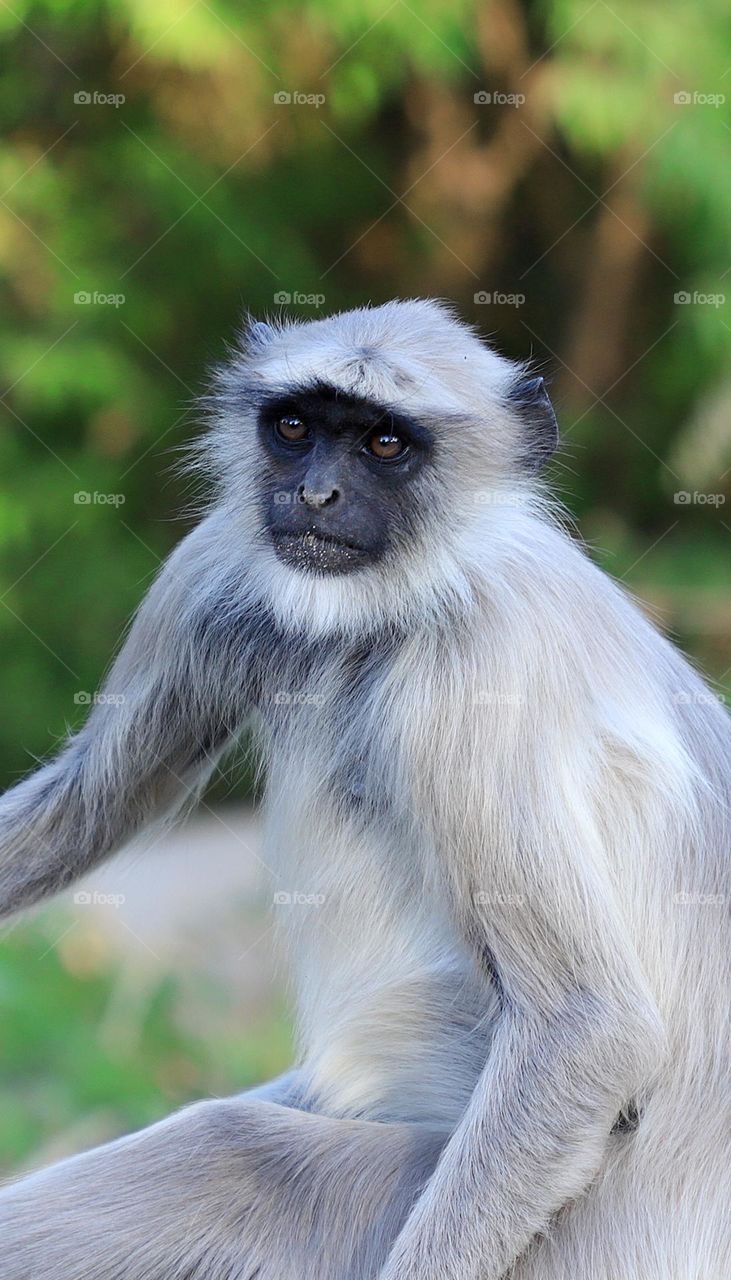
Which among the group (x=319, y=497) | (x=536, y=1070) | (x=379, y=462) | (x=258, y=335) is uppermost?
(x=258, y=335)

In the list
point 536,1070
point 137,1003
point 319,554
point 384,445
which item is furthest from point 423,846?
point 137,1003

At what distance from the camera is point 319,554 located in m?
3.18

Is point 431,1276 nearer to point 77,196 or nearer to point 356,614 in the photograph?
point 356,614

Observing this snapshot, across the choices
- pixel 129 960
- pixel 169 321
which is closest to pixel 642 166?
pixel 169 321

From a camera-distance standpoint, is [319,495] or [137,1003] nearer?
[319,495]

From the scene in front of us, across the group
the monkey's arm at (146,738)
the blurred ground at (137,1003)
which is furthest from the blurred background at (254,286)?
the monkey's arm at (146,738)

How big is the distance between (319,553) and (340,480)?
0.16 meters

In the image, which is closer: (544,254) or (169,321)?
(169,321)

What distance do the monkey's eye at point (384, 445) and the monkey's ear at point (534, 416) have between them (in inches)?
16.0

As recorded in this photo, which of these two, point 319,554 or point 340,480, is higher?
point 340,480

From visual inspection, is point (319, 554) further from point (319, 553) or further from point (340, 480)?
point (340, 480)

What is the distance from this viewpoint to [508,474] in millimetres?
3541

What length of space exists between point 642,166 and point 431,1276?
6.55 metres

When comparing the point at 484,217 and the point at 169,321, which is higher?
the point at 484,217
